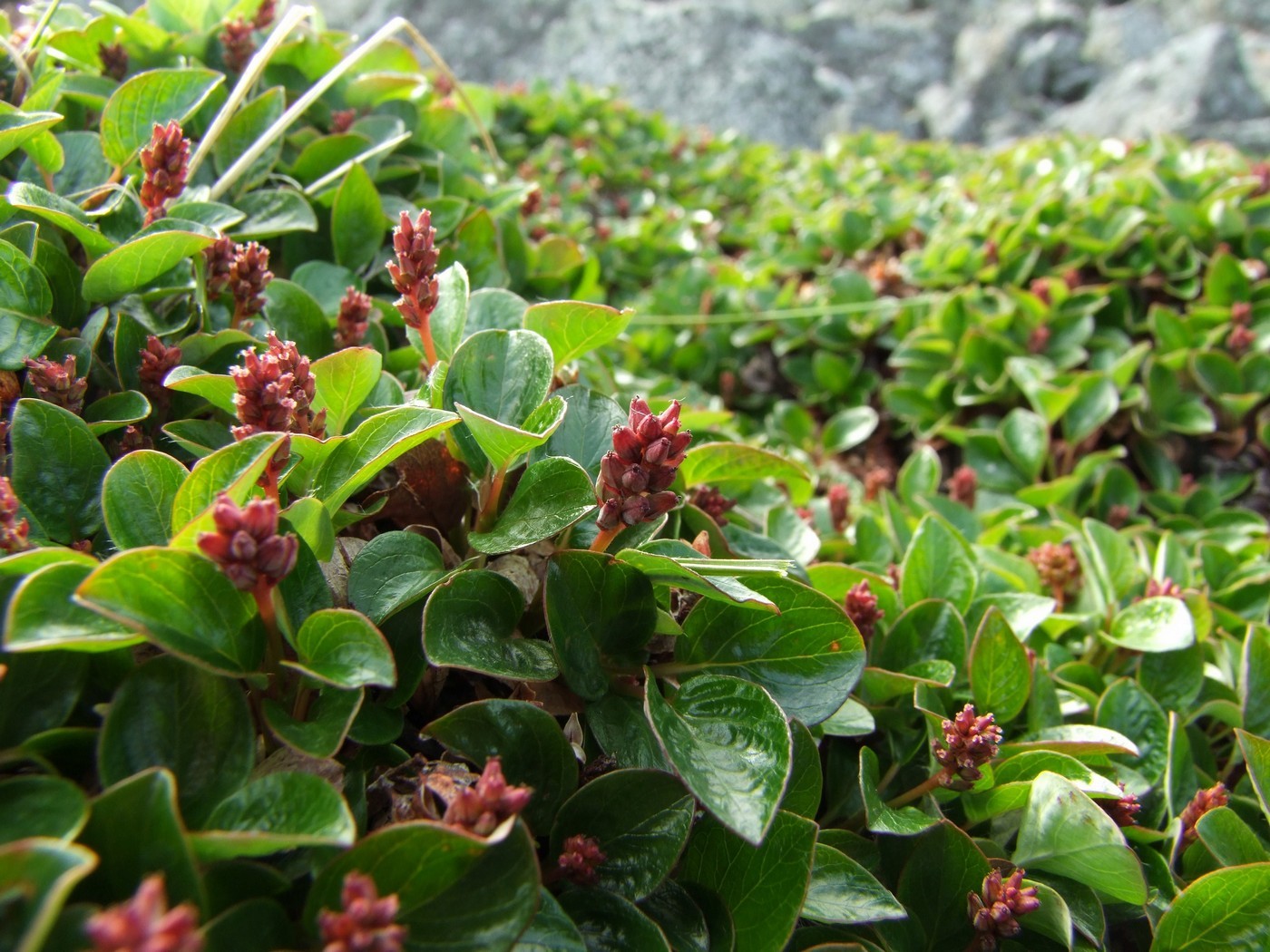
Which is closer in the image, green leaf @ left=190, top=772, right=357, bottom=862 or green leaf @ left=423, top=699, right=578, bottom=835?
green leaf @ left=190, top=772, right=357, bottom=862

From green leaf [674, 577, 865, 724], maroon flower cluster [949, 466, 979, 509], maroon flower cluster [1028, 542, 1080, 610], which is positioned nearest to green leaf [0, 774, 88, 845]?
green leaf [674, 577, 865, 724]

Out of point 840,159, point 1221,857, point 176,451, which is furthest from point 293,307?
point 840,159

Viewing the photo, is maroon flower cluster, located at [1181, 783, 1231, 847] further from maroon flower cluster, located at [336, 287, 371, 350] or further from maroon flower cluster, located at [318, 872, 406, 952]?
maroon flower cluster, located at [336, 287, 371, 350]

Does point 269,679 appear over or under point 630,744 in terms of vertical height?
over

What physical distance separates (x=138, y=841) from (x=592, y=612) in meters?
0.42

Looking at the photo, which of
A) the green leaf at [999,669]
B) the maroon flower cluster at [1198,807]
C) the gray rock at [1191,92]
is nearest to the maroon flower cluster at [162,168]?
the green leaf at [999,669]

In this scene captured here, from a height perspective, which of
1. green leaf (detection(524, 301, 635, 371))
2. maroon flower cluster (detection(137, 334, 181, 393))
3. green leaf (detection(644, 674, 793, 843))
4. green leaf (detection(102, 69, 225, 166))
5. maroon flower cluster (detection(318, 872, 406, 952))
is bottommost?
green leaf (detection(644, 674, 793, 843))

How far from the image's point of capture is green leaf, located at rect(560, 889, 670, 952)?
0.73 metres

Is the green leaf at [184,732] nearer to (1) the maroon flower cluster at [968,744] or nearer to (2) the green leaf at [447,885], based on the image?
(2) the green leaf at [447,885]

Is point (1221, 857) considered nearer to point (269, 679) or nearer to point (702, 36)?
point (269, 679)

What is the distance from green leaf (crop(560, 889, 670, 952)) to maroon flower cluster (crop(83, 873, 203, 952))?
0.39 m

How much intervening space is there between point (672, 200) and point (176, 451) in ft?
12.4

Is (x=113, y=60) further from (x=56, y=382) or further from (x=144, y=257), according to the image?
(x=56, y=382)

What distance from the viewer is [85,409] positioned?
38.8 inches
